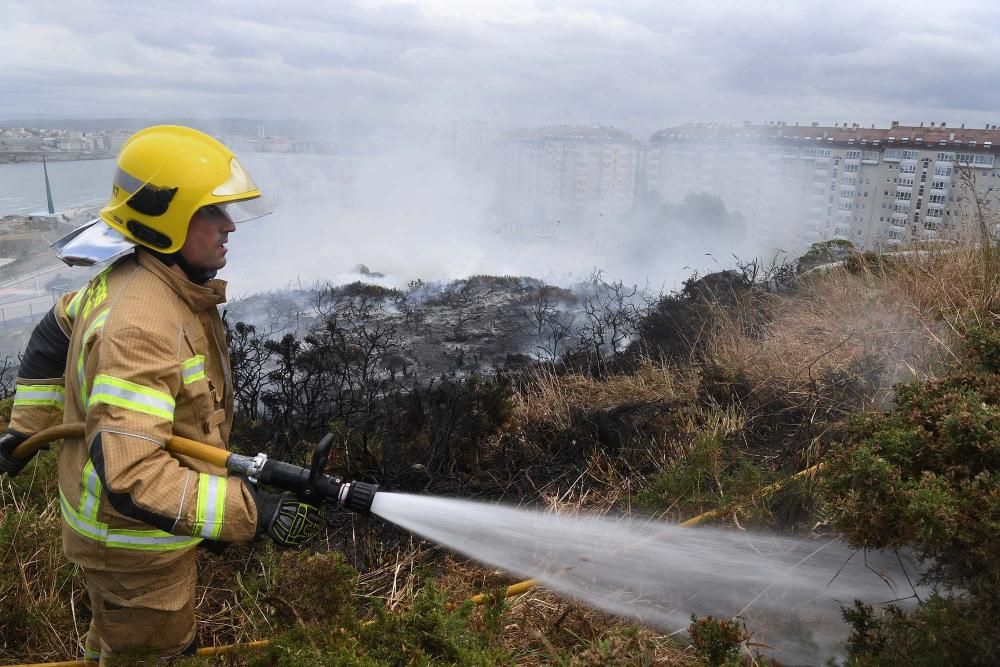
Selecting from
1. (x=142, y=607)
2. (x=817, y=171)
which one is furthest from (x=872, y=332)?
(x=817, y=171)

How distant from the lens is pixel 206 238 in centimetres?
213

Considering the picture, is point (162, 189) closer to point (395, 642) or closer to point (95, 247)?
point (95, 247)

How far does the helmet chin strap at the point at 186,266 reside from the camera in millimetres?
2090

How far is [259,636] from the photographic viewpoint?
280cm

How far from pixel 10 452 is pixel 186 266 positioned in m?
0.96

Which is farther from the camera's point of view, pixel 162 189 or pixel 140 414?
pixel 162 189

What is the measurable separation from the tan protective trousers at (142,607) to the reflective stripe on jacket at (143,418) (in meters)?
0.08

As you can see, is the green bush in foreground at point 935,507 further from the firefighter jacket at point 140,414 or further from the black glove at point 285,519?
the firefighter jacket at point 140,414

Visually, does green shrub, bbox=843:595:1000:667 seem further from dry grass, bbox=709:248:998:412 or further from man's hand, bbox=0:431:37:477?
man's hand, bbox=0:431:37:477

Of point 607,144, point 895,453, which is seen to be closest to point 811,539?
point 895,453

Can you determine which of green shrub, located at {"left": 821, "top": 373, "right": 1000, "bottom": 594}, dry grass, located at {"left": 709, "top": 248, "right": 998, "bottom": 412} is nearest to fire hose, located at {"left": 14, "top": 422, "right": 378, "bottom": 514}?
green shrub, located at {"left": 821, "top": 373, "right": 1000, "bottom": 594}

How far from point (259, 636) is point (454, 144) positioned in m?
43.6

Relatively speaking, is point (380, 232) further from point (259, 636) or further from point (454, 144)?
point (259, 636)

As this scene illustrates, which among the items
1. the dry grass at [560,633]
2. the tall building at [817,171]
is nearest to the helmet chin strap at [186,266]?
the dry grass at [560,633]
